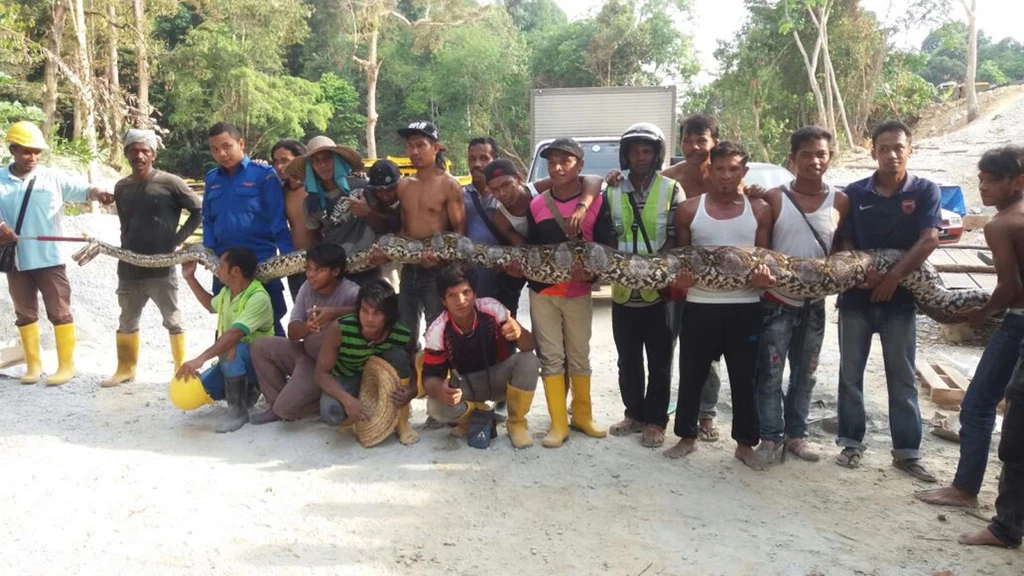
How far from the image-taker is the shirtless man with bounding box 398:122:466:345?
4.79 metres

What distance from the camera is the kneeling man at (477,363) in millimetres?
4449

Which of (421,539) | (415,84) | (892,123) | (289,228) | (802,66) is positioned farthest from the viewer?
(415,84)

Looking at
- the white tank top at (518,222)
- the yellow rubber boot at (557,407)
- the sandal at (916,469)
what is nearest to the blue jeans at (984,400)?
the sandal at (916,469)

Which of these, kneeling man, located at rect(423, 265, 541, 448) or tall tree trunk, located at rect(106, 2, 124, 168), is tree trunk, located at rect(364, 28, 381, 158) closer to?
tall tree trunk, located at rect(106, 2, 124, 168)

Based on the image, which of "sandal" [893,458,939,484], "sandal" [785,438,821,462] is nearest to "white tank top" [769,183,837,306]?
"sandal" [785,438,821,462]

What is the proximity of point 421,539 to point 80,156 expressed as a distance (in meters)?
13.4

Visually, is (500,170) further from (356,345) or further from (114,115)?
(114,115)

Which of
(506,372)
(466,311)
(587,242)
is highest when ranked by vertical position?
(587,242)

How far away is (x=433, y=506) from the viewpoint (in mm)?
3797

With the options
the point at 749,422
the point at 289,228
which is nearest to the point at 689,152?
the point at 749,422

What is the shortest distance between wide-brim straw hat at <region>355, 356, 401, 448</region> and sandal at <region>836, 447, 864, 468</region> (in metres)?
2.91

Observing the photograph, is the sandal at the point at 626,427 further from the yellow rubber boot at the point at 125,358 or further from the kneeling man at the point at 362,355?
the yellow rubber boot at the point at 125,358

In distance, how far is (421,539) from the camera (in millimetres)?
3449

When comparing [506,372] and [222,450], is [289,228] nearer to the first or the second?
[222,450]
